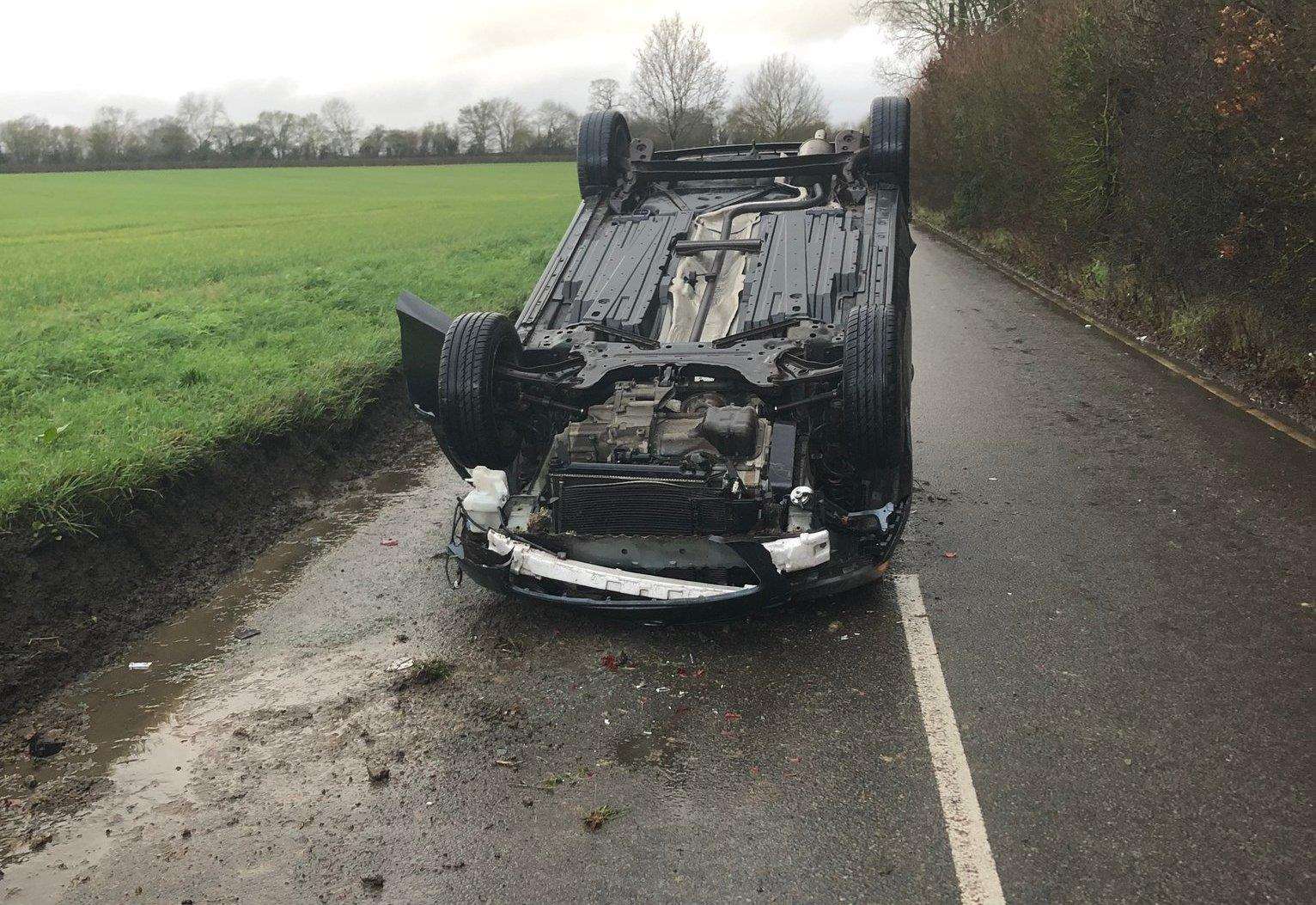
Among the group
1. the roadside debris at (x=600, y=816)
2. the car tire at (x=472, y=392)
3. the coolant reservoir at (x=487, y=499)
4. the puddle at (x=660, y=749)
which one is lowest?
the roadside debris at (x=600, y=816)

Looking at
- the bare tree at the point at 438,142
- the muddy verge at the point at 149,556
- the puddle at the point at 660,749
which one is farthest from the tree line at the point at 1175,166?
the bare tree at the point at 438,142

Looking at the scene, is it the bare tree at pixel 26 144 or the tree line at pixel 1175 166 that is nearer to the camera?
the tree line at pixel 1175 166

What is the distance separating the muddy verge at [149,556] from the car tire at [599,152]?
3.09 metres

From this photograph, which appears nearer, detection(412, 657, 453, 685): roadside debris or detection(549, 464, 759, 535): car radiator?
detection(412, 657, 453, 685): roadside debris

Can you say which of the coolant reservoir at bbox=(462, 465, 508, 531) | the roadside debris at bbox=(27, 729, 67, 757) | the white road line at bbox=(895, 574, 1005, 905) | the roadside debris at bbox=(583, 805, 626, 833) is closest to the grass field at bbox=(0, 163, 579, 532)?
the roadside debris at bbox=(27, 729, 67, 757)

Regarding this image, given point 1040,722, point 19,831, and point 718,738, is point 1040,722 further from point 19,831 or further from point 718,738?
point 19,831

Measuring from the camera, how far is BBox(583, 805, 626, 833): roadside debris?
12.8 ft

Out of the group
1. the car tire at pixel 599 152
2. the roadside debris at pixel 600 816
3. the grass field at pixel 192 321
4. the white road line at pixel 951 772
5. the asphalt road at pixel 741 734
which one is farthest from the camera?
the car tire at pixel 599 152

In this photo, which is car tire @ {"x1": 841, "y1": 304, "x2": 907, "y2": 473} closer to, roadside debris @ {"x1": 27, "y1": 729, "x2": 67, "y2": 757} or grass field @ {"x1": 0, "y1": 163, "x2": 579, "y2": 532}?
roadside debris @ {"x1": 27, "y1": 729, "x2": 67, "y2": 757}

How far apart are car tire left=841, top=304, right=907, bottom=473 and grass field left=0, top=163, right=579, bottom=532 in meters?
4.54

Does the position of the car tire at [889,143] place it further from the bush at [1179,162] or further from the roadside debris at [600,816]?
the roadside debris at [600,816]

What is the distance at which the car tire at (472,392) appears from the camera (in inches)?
241

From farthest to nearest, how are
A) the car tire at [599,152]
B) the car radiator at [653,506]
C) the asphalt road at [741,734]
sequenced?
the car tire at [599,152] → the car radiator at [653,506] → the asphalt road at [741,734]

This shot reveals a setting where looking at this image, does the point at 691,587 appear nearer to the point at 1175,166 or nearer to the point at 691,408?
the point at 691,408
